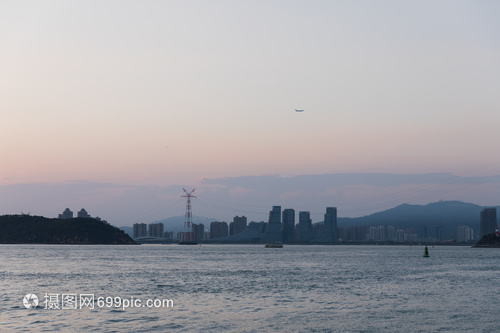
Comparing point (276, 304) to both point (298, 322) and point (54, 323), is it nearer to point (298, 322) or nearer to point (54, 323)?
point (298, 322)

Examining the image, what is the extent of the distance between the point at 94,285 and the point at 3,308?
26420 millimetres

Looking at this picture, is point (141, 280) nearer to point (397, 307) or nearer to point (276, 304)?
point (276, 304)

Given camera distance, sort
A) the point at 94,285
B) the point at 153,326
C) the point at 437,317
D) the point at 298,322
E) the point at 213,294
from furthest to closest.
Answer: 1. the point at 94,285
2. the point at 213,294
3. the point at 437,317
4. the point at 298,322
5. the point at 153,326

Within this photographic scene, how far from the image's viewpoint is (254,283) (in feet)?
282

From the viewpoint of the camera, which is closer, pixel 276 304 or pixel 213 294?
pixel 276 304

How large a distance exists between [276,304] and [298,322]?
11.9 meters

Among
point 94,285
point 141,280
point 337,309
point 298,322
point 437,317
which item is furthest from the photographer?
point 141,280

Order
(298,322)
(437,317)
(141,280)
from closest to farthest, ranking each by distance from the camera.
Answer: (298,322) → (437,317) → (141,280)

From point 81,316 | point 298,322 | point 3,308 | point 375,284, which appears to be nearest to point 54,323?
point 81,316

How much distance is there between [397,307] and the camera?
58469mm


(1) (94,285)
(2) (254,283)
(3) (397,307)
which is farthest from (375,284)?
(1) (94,285)

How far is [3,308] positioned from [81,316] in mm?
9981

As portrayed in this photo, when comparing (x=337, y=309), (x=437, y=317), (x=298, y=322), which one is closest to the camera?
(x=298, y=322)

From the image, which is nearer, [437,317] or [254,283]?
[437,317]
